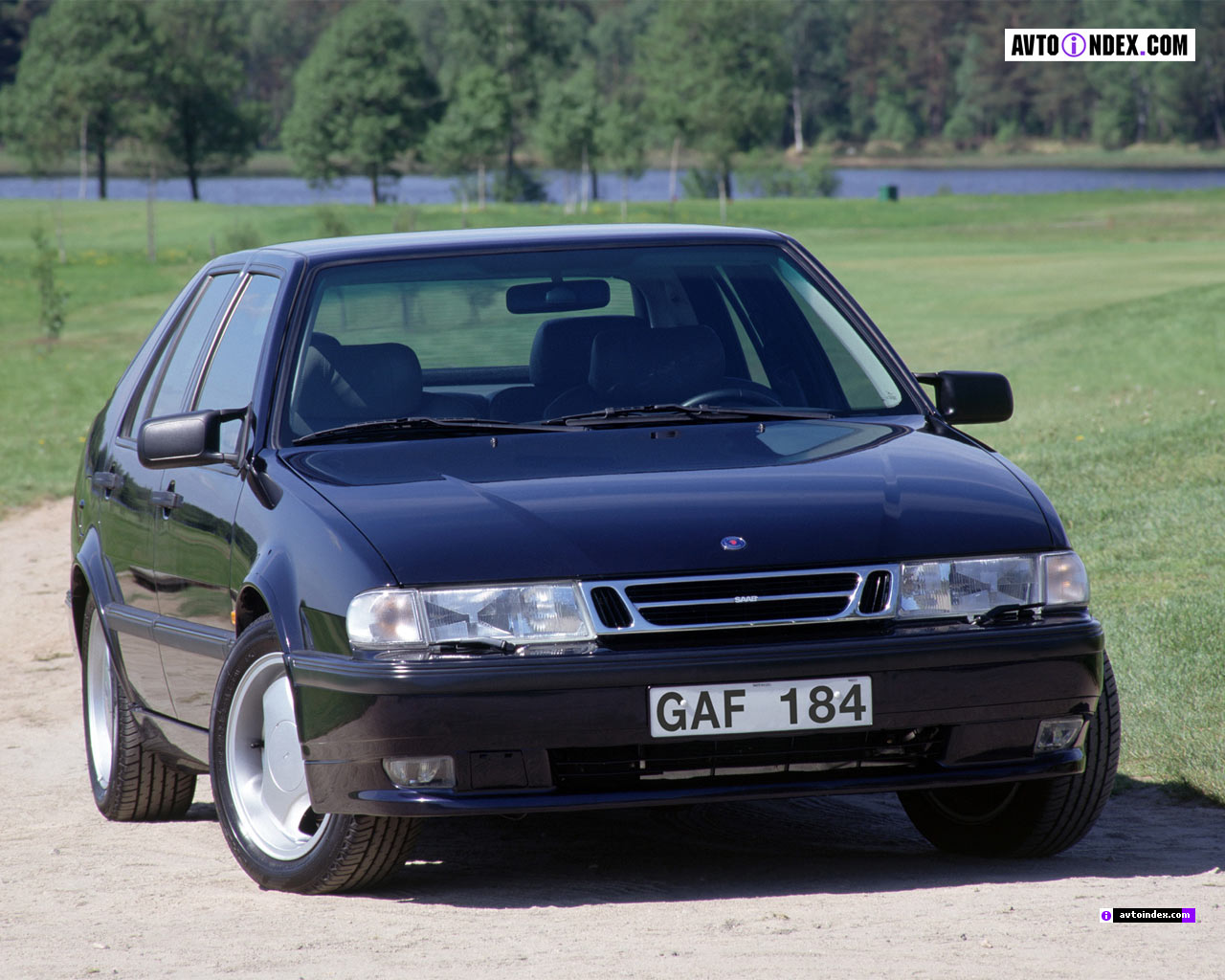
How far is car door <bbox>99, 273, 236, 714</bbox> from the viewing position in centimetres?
564

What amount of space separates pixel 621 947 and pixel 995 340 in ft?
74.3

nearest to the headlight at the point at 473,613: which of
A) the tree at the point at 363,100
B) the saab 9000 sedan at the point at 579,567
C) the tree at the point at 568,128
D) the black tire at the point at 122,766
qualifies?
the saab 9000 sedan at the point at 579,567

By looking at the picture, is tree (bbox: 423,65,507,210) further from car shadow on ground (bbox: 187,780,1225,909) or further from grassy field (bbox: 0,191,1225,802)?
car shadow on ground (bbox: 187,780,1225,909)

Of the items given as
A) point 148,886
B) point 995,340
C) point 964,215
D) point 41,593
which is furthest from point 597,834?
point 964,215

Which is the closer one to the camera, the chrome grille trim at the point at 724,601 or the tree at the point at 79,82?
the chrome grille trim at the point at 724,601

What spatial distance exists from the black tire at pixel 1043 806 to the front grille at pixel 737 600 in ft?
2.73

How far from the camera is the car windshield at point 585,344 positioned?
523 cm

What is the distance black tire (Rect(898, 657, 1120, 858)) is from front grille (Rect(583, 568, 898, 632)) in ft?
2.73

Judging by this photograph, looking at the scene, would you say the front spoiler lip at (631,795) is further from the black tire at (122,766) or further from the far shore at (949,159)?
the far shore at (949,159)

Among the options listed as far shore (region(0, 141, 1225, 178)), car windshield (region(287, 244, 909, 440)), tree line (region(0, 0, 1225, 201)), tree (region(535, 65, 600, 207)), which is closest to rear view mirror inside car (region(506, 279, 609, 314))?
car windshield (region(287, 244, 909, 440))

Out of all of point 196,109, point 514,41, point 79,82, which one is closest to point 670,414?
point 79,82

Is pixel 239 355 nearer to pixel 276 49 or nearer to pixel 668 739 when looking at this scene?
pixel 668 739

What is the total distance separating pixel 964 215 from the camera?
77.7 metres

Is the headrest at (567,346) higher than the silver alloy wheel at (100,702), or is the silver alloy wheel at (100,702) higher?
the headrest at (567,346)
